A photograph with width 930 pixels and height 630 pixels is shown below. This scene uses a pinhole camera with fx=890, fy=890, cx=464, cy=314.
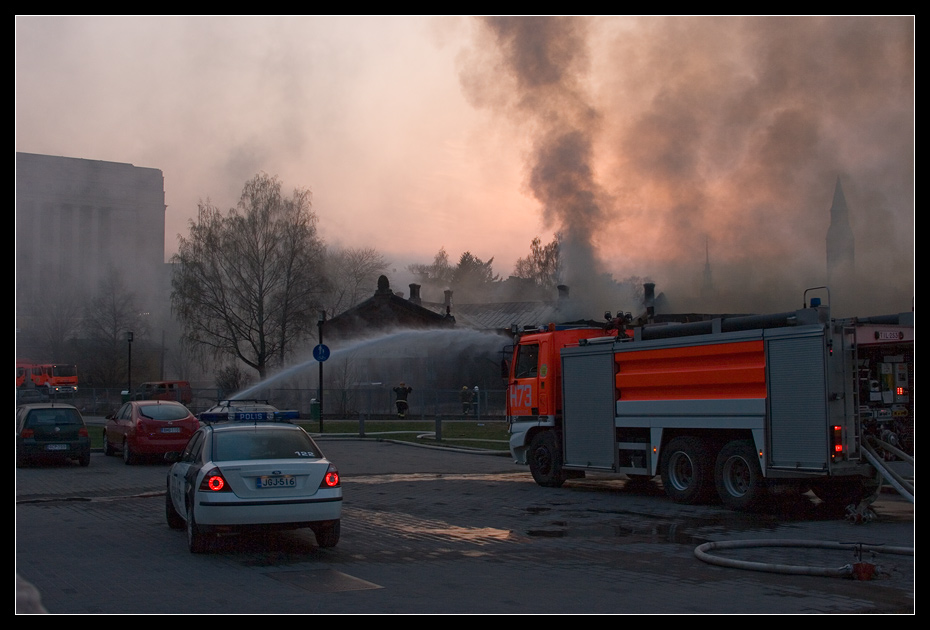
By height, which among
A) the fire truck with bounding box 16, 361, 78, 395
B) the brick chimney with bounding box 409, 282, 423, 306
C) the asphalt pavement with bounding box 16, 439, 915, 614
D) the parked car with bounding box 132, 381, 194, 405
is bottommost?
the asphalt pavement with bounding box 16, 439, 915, 614

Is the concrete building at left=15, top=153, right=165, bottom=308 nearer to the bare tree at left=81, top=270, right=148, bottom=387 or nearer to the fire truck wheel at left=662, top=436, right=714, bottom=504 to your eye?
the bare tree at left=81, top=270, right=148, bottom=387

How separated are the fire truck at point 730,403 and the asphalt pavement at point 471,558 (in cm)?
58

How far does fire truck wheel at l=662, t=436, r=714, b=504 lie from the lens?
44.6 ft

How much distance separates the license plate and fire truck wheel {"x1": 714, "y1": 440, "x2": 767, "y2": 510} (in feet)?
22.1

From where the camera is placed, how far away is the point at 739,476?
13.1 meters

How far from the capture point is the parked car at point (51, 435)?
20.1m

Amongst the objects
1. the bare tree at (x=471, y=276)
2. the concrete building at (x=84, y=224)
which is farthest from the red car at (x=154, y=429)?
the bare tree at (x=471, y=276)

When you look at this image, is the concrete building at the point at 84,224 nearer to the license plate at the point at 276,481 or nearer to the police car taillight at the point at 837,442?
the license plate at the point at 276,481

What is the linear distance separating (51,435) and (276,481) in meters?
13.2

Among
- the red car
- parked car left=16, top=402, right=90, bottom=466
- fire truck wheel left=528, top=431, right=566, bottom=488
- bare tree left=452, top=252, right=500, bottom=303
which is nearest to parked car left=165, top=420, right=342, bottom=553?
fire truck wheel left=528, top=431, right=566, bottom=488

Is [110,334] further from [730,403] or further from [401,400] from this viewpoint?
[730,403]
